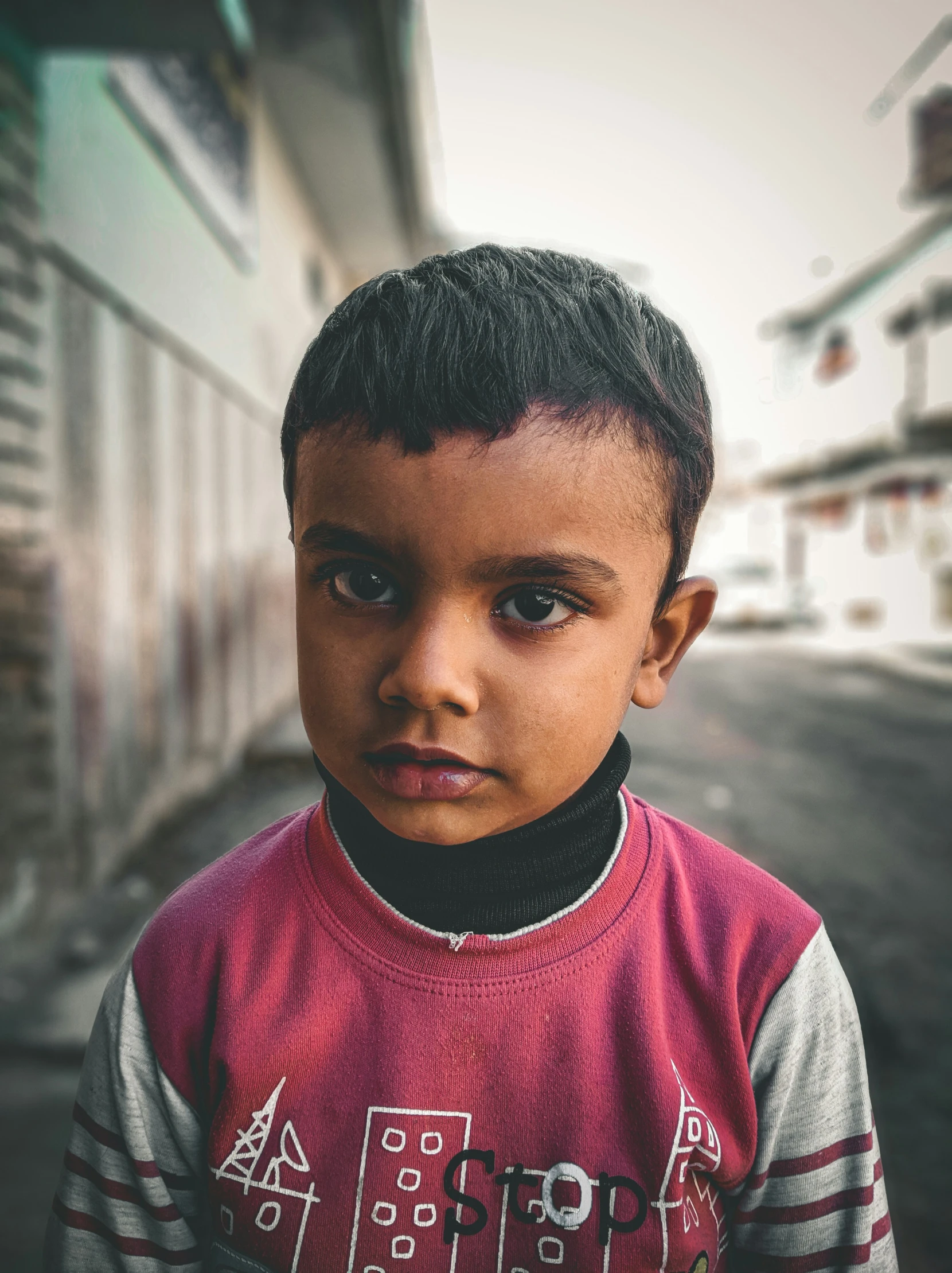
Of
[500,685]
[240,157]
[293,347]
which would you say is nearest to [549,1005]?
[500,685]

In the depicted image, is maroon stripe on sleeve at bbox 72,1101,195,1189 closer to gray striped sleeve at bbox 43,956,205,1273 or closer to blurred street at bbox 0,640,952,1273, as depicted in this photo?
gray striped sleeve at bbox 43,956,205,1273

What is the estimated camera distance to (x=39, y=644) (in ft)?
9.34

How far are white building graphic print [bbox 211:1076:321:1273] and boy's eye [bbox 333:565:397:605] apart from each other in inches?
22.8

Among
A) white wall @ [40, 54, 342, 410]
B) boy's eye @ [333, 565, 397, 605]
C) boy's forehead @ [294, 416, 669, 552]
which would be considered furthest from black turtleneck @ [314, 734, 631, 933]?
white wall @ [40, 54, 342, 410]

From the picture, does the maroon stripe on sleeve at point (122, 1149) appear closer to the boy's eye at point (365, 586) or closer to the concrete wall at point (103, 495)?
the boy's eye at point (365, 586)

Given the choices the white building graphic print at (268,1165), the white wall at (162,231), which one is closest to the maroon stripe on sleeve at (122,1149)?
the white building graphic print at (268,1165)

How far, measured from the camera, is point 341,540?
836mm

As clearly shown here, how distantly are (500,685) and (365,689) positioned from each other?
0.15m

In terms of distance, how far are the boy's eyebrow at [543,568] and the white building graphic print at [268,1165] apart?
0.65 meters

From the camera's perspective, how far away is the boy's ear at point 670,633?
1018mm

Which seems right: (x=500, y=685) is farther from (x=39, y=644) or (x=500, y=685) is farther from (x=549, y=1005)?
(x=39, y=644)

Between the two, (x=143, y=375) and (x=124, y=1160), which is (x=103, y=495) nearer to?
(x=143, y=375)

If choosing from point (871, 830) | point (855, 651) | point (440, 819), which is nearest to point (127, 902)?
point (440, 819)

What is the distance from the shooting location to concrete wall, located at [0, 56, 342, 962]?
2.70m
